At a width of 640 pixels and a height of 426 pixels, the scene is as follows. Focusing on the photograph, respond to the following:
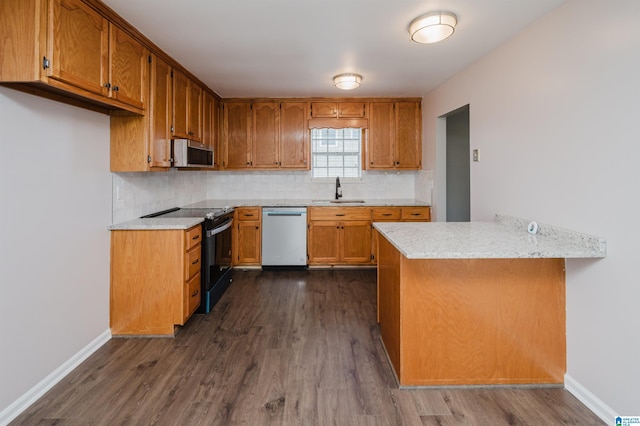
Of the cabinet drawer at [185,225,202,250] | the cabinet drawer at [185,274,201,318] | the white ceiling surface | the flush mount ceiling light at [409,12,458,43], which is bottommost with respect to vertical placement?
the cabinet drawer at [185,274,201,318]

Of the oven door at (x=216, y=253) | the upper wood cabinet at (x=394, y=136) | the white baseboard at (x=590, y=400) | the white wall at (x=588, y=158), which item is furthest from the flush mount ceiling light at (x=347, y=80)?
the white baseboard at (x=590, y=400)

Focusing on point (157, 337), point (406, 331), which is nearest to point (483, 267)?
point (406, 331)

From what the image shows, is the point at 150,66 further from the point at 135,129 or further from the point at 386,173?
the point at 386,173

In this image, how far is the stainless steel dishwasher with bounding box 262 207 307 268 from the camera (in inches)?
182

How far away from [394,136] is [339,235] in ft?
5.27

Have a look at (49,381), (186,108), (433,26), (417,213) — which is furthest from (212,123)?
(49,381)

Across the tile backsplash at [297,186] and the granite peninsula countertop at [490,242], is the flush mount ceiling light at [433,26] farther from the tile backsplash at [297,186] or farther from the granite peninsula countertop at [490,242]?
the tile backsplash at [297,186]

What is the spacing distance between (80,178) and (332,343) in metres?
2.16

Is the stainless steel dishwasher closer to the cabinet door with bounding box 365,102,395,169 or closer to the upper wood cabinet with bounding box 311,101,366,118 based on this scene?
the cabinet door with bounding box 365,102,395,169

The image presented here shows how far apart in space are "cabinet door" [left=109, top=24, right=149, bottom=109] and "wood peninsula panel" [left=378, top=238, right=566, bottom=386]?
2244mm

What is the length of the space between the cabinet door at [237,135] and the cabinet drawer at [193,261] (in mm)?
1985

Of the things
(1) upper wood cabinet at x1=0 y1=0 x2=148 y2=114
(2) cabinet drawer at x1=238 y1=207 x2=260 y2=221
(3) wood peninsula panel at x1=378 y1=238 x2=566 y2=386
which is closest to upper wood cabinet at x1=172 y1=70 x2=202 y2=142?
(1) upper wood cabinet at x1=0 y1=0 x2=148 y2=114

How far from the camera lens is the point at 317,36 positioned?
8.74 feet

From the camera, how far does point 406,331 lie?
202 centimetres
